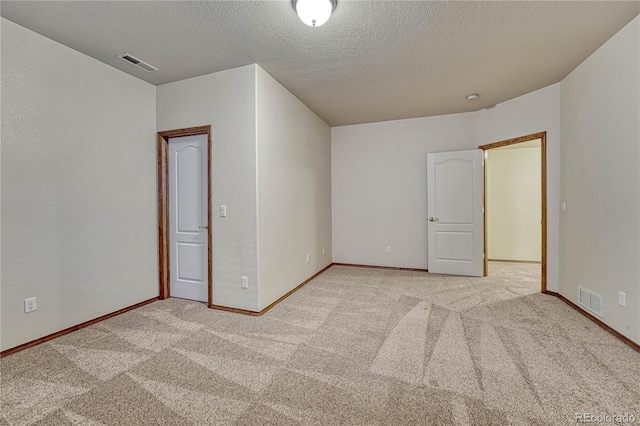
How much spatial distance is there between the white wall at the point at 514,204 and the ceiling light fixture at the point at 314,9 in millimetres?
4808

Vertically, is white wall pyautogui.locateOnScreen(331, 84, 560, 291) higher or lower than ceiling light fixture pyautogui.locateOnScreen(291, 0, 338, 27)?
lower

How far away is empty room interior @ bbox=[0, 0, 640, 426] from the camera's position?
1.83 metres

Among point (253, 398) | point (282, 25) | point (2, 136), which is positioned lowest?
point (253, 398)

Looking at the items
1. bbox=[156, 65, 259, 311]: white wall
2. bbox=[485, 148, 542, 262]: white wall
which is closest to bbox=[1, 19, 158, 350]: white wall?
bbox=[156, 65, 259, 311]: white wall

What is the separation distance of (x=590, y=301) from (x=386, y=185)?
3.05 meters

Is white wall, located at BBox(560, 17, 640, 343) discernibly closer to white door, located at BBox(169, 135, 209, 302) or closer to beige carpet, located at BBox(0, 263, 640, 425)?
beige carpet, located at BBox(0, 263, 640, 425)

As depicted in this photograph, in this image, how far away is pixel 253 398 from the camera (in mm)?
1730

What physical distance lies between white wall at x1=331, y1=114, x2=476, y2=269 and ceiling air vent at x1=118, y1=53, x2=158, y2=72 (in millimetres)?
3173

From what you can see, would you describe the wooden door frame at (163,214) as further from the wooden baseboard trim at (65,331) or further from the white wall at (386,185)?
the white wall at (386,185)

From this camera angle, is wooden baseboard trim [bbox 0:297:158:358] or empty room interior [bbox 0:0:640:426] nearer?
empty room interior [bbox 0:0:640:426]

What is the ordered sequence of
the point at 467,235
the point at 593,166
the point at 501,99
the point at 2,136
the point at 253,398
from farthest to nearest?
1. the point at 467,235
2. the point at 501,99
3. the point at 593,166
4. the point at 2,136
5. the point at 253,398

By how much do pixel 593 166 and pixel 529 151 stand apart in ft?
10.5

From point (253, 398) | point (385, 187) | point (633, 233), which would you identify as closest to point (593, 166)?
point (633, 233)

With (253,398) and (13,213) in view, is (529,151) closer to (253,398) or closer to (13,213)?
(253,398)
